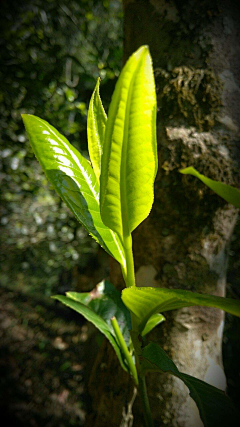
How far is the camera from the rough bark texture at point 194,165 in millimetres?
759

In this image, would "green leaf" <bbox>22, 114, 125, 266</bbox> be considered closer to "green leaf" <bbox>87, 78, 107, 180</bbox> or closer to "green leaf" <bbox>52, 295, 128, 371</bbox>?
"green leaf" <bbox>87, 78, 107, 180</bbox>

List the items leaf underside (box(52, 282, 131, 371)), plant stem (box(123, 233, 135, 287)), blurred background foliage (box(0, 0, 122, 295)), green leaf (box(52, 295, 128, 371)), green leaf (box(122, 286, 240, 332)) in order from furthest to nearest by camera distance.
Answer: blurred background foliage (box(0, 0, 122, 295)) < leaf underside (box(52, 282, 131, 371)) < green leaf (box(52, 295, 128, 371)) < plant stem (box(123, 233, 135, 287)) < green leaf (box(122, 286, 240, 332))

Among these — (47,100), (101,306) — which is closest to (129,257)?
(101,306)

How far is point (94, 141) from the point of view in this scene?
52 centimetres

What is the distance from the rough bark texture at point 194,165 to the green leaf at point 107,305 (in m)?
0.11

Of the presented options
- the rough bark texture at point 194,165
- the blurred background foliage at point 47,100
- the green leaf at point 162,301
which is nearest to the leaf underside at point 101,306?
the rough bark texture at point 194,165

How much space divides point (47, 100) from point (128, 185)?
1.73m

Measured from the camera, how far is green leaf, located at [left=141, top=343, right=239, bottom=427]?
0.37 meters

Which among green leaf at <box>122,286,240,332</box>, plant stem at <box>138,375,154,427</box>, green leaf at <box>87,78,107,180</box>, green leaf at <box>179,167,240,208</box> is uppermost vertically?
green leaf at <box>87,78,107,180</box>

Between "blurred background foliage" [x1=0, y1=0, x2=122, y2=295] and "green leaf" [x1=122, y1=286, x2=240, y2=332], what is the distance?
5.18ft

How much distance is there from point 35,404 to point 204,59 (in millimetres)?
2434

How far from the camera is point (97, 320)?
64cm

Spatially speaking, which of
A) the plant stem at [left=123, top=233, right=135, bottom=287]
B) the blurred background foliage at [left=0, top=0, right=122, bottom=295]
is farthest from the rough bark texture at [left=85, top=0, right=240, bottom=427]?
the blurred background foliage at [left=0, top=0, right=122, bottom=295]

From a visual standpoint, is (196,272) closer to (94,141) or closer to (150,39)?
(94,141)
